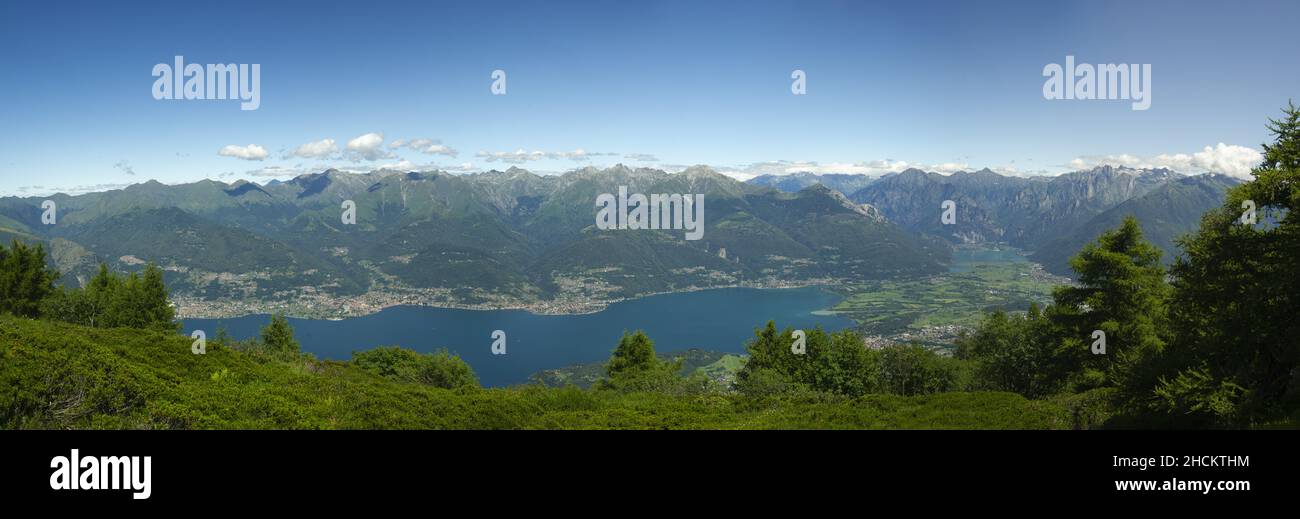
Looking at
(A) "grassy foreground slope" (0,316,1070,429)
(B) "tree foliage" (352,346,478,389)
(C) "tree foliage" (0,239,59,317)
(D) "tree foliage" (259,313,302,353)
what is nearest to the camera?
(A) "grassy foreground slope" (0,316,1070,429)

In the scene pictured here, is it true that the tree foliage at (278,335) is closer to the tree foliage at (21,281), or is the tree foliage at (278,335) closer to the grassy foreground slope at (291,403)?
the tree foliage at (21,281)

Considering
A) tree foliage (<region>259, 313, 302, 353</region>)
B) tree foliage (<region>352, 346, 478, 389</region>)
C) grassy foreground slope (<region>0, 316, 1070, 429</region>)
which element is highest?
grassy foreground slope (<region>0, 316, 1070, 429</region>)

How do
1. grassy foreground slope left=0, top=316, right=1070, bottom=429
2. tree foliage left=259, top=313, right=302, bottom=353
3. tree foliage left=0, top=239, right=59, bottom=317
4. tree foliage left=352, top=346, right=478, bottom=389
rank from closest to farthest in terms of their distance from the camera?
1. grassy foreground slope left=0, top=316, right=1070, bottom=429
2. tree foliage left=352, top=346, right=478, bottom=389
3. tree foliage left=0, top=239, right=59, bottom=317
4. tree foliage left=259, top=313, right=302, bottom=353

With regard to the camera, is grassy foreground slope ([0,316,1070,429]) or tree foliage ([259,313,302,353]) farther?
tree foliage ([259,313,302,353])

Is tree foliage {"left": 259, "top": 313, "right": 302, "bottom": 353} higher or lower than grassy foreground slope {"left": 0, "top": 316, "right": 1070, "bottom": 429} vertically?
lower

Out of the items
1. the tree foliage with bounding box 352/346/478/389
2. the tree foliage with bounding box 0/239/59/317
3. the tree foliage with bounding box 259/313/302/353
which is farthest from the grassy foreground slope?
the tree foliage with bounding box 0/239/59/317

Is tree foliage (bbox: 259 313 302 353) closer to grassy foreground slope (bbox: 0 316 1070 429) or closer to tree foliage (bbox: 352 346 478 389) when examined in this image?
tree foliage (bbox: 352 346 478 389)

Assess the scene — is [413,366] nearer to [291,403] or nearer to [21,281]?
[21,281]

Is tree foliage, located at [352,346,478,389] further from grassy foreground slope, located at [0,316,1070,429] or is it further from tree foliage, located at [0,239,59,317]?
tree foliage, located at [0,239,59,317]
